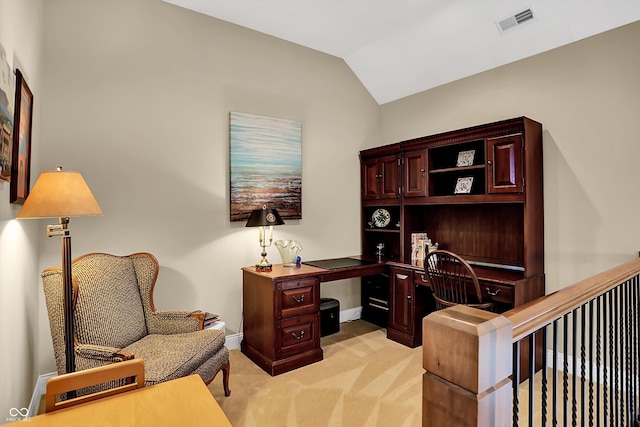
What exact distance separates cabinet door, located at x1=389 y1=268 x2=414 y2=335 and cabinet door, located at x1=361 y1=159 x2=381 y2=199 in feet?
3.40

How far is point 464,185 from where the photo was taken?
3.48 metres

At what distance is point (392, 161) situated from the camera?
155 inches

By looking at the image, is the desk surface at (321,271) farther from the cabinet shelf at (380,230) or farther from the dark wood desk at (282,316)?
the cabinet shelf at (380,230)

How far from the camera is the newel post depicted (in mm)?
649

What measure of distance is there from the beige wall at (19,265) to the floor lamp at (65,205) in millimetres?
136

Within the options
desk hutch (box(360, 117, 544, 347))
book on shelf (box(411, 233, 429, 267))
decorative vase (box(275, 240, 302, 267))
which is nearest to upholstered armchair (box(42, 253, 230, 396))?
decorative vase (box(275, 240, 302, 267))

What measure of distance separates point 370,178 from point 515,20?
205 cm

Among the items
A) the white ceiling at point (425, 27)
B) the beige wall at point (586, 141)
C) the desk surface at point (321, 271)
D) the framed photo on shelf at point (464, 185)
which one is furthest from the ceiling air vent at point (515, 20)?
the desk surface at point (321, 271)

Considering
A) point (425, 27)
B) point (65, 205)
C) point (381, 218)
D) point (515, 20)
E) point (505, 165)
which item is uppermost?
point (425, 27)

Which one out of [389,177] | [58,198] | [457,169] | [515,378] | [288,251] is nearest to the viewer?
[515,378]

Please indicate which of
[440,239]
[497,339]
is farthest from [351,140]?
[497,339]

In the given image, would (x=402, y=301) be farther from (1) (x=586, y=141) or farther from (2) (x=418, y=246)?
(1) (x=586, y=141)

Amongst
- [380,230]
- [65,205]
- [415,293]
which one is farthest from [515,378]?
[380,230]

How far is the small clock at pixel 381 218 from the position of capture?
4.17m
